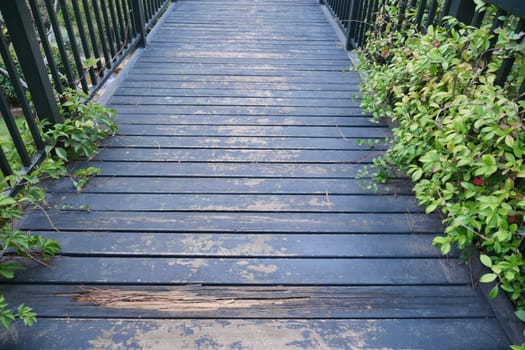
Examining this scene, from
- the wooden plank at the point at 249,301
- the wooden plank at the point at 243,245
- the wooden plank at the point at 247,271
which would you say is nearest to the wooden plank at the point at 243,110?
the wooden plank at the point at 243,245

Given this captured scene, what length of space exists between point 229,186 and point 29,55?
104cm

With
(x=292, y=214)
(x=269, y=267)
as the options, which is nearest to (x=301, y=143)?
(x=292, y=214)

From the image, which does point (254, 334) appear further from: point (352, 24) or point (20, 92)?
point (352, 24)

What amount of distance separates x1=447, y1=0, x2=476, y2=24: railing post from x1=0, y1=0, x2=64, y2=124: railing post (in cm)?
188

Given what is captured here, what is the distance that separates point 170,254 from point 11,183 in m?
0.67

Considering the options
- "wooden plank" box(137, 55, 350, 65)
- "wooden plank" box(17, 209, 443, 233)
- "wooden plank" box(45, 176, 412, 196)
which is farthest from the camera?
"wooden plank" box(137, 55, 350, 65)

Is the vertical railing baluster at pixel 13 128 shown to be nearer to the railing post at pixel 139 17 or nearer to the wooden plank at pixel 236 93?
the wooden plank at pixel 236 93

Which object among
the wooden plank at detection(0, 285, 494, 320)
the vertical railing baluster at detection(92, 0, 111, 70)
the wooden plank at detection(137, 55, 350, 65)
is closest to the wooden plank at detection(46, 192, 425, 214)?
the wooden plank at detection(0, 285, 494, 320)

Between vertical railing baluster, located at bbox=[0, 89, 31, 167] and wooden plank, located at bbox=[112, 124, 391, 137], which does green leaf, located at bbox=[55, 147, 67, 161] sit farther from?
wooden plank, located at bbox=[112, 124, 391, 137]

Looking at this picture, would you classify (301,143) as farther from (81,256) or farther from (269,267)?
(81,256)

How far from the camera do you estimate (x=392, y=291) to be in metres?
1.30

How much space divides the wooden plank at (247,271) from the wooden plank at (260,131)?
95 centimetres

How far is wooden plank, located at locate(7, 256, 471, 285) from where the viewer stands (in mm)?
1318

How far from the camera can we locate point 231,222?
1.57m
